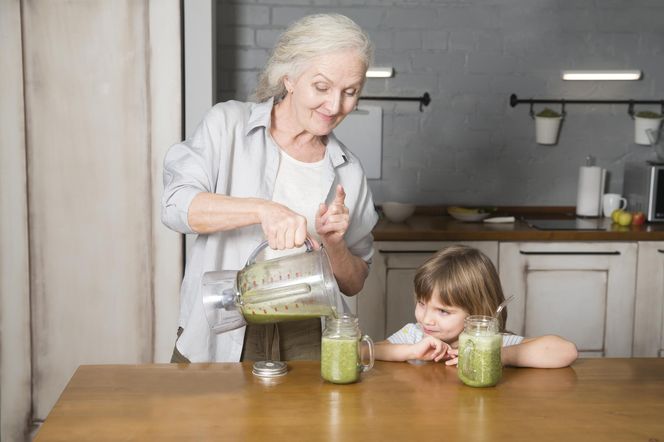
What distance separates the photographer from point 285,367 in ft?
5.82

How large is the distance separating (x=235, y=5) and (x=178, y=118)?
1.06 meters

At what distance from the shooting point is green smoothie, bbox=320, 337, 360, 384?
5.45 feet

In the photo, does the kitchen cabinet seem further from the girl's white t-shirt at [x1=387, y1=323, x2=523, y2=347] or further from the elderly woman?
the girl's white t-shirt at [x1=387, y1=323, x2=523, y2=347]

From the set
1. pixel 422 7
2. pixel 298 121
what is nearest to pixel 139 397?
pixel 298 121

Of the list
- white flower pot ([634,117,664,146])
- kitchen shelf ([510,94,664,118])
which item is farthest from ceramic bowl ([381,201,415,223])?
white flower pot ([634,117,664,146])

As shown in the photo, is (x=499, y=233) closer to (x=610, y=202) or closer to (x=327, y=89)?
(x=610, y=202)

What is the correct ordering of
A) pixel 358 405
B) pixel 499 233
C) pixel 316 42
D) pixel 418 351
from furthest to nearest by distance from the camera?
pixel 499 233 → pixel 316 42 → pixel 418 351 → pixel 358 405

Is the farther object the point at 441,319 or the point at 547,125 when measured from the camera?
the point at 547,125

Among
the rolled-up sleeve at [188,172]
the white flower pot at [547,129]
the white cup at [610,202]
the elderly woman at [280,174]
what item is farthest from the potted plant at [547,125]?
the rolled-up sleeve at [188,172]

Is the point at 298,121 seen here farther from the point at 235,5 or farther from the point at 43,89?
the point at 235,5

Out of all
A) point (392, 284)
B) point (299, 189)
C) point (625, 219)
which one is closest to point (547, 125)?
point (625, 219)

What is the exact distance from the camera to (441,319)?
2.03 m

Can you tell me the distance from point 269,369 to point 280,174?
0.60 meters

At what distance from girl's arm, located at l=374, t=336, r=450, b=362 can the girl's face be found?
183 millimetres
